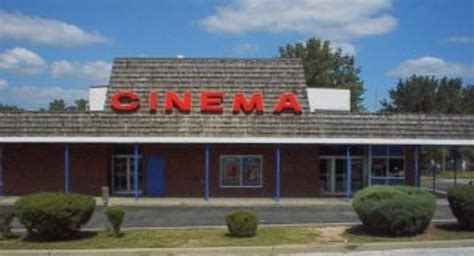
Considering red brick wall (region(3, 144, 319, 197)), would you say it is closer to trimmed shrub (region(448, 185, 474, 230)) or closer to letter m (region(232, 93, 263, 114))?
letter m (region(232, 93, 263, 114))

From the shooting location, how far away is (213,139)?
35.9 meters

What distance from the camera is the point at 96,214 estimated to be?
28156 millimetres

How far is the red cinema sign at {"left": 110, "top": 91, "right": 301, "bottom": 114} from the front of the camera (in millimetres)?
37344

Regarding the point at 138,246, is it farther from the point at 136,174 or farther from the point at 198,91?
the point at 198,91

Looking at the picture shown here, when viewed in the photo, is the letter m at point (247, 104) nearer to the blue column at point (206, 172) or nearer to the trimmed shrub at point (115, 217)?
the blue column at point (206, 172)

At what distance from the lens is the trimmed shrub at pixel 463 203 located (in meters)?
20.9

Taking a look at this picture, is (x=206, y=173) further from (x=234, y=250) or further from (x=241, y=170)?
(x=234, y=250)

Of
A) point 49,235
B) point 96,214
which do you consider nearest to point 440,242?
point 49,235

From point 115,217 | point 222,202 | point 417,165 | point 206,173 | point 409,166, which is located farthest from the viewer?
point 409,166

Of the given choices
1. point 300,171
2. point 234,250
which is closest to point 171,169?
point 300,171

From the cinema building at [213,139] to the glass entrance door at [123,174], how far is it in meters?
0.05

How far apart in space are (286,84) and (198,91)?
4265mm

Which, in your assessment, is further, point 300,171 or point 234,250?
point 300,171

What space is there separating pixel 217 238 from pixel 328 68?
56.9 metres
